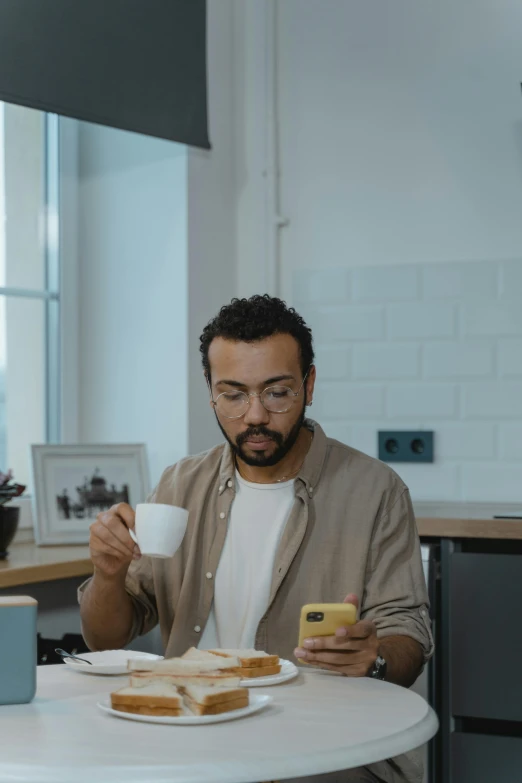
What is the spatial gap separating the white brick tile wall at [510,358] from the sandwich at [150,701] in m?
2.05

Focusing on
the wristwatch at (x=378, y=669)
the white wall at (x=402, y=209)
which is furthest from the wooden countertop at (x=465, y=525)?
the wristwatch at (x=378, y=669)

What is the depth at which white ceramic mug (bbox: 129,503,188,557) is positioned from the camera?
1621 mm

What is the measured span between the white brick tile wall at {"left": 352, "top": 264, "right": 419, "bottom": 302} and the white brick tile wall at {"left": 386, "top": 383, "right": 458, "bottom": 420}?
277 millimetres

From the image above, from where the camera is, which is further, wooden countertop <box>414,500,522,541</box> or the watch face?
wooden countertop <box>414,500,522,541</box>

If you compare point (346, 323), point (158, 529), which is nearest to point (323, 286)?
point (346, 323)

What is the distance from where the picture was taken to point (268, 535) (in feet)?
6.88

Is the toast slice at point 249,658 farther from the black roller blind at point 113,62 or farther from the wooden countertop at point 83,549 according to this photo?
the black roller blind at point 113,62

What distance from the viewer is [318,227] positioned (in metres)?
3.50

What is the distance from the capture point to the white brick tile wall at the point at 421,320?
3.29 metres

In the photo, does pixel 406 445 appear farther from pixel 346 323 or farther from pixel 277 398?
pixel 277 398

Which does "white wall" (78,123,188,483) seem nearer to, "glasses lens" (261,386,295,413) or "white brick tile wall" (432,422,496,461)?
"white brick tile wall" (432,422,496,461)

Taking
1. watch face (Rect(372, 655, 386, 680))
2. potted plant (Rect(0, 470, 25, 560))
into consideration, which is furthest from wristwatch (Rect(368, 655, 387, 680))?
potted plant (Rect(0, 470, 25, 560))

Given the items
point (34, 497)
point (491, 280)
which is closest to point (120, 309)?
point (34, 497)

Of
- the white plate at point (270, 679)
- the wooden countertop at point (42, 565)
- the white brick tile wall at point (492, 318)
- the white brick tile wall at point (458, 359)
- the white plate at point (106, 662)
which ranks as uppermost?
the white brick tile wall at point (492, 318)
